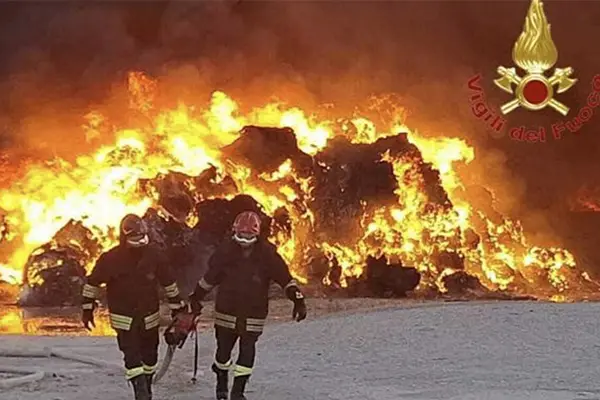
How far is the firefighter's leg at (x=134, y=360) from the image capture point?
7.18 m

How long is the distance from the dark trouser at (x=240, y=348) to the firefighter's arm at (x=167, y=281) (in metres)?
0.38

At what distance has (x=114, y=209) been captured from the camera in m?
18.2

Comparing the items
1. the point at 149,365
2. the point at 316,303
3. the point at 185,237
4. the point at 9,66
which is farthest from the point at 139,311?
the point at 9,66

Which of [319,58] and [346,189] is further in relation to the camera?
[319,58]

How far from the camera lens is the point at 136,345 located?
23.7 ft

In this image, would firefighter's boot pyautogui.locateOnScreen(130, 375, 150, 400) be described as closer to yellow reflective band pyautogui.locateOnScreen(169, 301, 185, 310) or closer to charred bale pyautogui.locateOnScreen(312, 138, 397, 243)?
yellow reflective band pyautogui.locateOnScreen(169, 301, 185, 310)

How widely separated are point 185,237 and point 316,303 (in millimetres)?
3241

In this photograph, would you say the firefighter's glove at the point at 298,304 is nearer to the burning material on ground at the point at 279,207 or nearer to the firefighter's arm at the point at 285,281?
the firefighter's arm at the point at 285,281

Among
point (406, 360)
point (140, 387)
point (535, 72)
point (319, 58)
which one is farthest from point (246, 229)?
point (319, 58)

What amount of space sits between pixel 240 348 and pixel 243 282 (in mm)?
505

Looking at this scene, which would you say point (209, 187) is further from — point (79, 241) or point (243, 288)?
point (243, 288)

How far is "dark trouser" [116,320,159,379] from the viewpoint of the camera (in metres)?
7.18

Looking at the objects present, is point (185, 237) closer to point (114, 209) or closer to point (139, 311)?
point (114, 209)

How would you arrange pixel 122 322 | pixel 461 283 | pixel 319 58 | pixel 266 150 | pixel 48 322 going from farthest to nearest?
1. pixel 319 58
2. pixel 266 150
3. pixel 461 283
4. pixel 48 322
5. pixel 122 322
